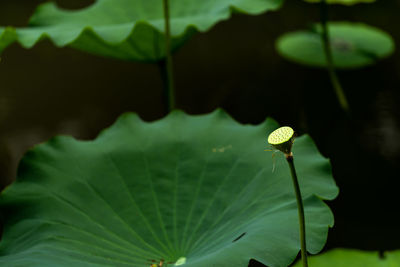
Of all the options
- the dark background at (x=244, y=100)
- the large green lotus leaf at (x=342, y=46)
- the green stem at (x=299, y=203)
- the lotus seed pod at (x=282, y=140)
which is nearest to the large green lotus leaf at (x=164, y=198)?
the green stem at (x=299, y=203)

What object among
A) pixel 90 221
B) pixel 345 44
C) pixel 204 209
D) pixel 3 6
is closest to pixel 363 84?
pixel 345 44

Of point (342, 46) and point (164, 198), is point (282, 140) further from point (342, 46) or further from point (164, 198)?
point (342, 46)

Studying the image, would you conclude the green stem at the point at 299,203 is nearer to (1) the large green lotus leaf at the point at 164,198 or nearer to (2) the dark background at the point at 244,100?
(1) the large green lotus leaf at the point at 164,198

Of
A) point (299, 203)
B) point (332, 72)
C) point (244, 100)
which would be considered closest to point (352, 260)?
point (299, 203)

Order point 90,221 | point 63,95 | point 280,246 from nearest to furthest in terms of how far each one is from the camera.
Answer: point 280,246, point 90,221, point 63,95

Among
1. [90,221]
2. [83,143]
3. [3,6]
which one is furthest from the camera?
[3,6]

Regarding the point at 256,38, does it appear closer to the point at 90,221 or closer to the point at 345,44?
the point at 345,44

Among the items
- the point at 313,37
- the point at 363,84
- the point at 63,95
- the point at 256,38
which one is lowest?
the point at 363,84
